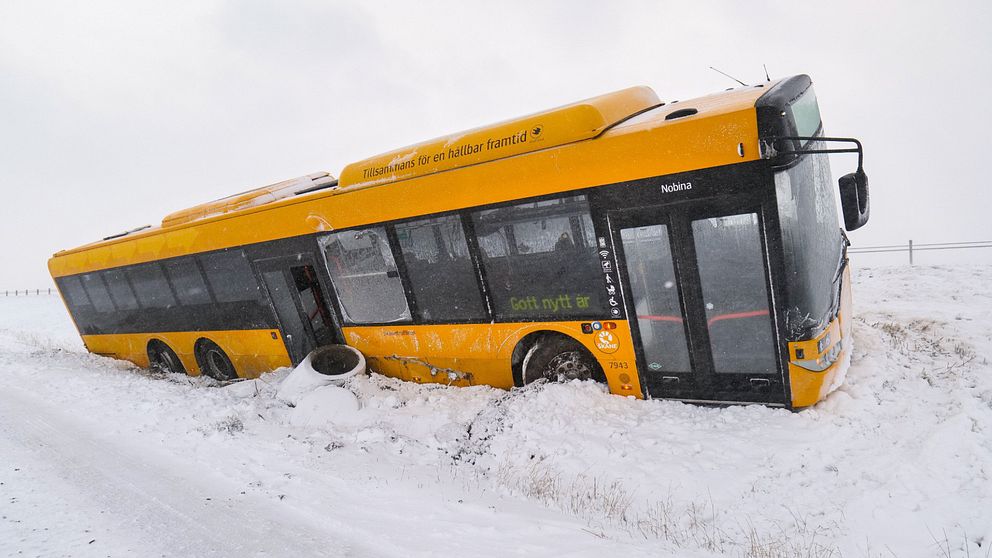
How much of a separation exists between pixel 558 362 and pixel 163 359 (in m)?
10.5

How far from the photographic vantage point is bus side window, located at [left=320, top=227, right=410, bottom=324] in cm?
788

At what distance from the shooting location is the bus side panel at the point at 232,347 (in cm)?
996

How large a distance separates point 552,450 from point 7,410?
9053mm

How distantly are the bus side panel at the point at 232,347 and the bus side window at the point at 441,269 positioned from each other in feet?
12.0

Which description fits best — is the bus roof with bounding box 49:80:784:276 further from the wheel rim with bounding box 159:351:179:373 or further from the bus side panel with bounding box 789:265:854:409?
the wheel rim with bounding box 159:351:179:373

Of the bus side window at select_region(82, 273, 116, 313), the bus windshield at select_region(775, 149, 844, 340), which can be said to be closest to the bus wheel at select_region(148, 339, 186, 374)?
the bus side window at select_region(82, 273, 116, 313)

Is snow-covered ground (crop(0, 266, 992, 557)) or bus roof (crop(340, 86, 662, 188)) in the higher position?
bus roof (crop(340, 86, 662, 188))

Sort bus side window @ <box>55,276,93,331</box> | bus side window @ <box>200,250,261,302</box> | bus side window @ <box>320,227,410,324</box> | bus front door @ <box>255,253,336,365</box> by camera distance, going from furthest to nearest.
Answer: bus side window @ <box>55,276,93,331</box>, bus side window @ <box>200,250,261,302</box>, bus front door @ <box>255,253,336,365</box>, bus side window @ <box>320,227,410,324</box>

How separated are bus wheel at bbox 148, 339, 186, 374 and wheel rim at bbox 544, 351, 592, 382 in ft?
30.4

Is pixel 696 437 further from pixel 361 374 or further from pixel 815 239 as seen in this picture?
pixel 361 374

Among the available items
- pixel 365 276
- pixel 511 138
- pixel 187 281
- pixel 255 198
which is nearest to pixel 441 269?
pixel 365 276

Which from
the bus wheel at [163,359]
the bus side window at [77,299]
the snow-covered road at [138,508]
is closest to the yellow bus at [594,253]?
the snow-covered road at [138,508]

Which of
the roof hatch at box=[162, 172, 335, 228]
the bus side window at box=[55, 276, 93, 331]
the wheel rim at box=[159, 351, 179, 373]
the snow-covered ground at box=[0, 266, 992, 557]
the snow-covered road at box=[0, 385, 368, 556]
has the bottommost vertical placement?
the wheel rim at box=[159, 351, 179, 373]

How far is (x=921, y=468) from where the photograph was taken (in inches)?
171
